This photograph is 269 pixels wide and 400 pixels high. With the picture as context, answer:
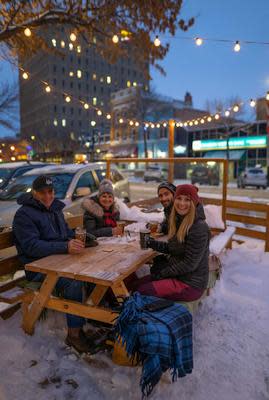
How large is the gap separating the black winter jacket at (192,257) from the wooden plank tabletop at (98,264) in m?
0.30

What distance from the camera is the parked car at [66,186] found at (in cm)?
638

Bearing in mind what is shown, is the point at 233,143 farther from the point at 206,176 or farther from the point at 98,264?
the point at 98,264

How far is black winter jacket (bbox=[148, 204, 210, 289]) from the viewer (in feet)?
10.3

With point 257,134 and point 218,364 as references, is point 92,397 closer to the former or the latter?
point 218,364

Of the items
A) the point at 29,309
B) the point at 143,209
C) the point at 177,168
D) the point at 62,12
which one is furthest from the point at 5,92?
the point at 177,168

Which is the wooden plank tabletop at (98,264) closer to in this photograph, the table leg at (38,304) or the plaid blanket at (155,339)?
the table leg at (38,304)

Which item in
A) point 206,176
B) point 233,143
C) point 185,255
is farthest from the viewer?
point 233,143

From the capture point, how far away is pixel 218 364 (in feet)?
9.67

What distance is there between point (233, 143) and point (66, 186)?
100 ft

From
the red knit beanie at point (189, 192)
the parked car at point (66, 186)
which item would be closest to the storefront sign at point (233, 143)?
the parked car at point (66, 186)

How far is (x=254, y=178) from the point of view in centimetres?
2608

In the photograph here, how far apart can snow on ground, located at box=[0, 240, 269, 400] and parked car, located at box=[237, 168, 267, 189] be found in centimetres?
2350

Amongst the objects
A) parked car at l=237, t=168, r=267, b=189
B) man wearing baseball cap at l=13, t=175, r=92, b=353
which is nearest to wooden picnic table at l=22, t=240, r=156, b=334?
man wearing baseball cap at l=13, t=175, r=92, b=353

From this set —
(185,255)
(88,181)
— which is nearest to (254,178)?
(88,181)
